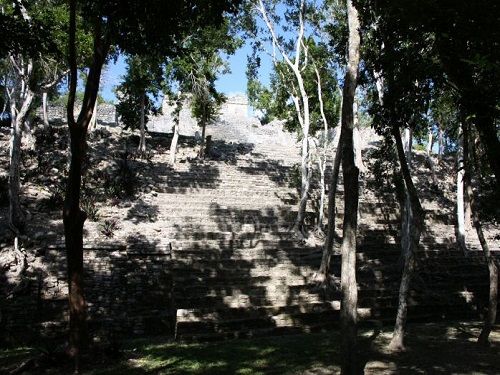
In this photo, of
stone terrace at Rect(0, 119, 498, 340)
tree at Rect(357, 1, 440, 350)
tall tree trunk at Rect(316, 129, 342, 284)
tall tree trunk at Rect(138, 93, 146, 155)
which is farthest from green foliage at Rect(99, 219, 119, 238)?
tree at Rect(357, 1, 440, 350)

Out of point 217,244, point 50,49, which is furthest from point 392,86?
point 217,244

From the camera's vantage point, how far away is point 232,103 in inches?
1855

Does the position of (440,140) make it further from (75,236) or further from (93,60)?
(75,236)

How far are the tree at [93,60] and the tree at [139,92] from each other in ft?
36.4

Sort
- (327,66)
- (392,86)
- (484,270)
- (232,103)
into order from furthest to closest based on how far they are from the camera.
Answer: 1. (232,103)
2. (327,66)
3. (484,270)
4. (392,86)

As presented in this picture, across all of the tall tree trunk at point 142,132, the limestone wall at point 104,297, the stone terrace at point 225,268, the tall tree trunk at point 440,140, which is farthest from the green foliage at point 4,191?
the tall tree trunk at point 440,140

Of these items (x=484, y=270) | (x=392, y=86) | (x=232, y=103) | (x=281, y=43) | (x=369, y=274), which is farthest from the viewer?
(x=232, y=103)

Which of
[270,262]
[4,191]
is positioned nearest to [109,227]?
[4,191]

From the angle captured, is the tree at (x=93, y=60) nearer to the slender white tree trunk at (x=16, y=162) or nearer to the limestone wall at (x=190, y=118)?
the slender white tree trunk at (x=16, y=162)

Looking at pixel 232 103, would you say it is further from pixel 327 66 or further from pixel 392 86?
pixel 392 86

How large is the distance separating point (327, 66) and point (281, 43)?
2.80 m

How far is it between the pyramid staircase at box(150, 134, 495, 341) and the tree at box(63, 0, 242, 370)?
2993 mm

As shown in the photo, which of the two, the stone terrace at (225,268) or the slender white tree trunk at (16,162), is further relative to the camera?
the slender white tree trunk at (16,162)

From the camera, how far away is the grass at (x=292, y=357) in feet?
21.2
